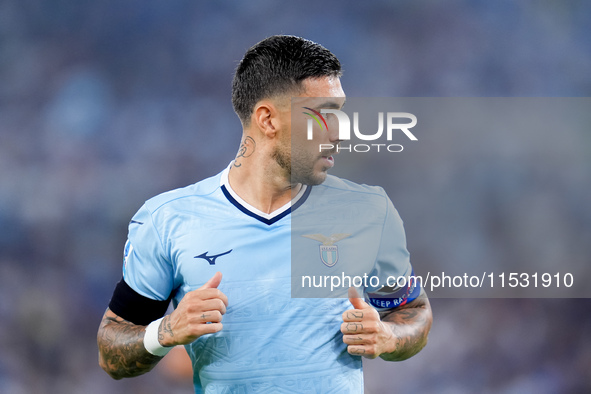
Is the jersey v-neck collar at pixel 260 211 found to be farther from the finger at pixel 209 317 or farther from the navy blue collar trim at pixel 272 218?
the finger at pixel 209 317

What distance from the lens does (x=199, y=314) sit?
78.0 inches

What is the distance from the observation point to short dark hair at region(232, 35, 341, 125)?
90.7 inches

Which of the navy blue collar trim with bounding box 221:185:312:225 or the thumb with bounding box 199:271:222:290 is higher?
the navy blue collar trim with bounding box 221:185:312:225

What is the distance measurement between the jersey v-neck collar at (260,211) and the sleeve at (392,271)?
12.3 inches

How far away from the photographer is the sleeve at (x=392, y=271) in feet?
7.67

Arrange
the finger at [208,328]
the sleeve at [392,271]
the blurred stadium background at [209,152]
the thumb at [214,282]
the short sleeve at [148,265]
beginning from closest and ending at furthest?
the finger at [208,328] → the thumb at [214,282] → the short sleeve at [148,265] → the sleeve at [392,271] → the blurred stadium background at [209,152]

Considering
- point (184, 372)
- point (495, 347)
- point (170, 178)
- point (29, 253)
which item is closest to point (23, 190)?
point (29, 253)

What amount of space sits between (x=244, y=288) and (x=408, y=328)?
1.92 feet

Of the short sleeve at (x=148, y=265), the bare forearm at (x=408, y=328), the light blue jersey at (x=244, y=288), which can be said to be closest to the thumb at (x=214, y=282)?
the light blue jersey at (x=244, y=288)

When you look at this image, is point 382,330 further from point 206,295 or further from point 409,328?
→ point 206,295

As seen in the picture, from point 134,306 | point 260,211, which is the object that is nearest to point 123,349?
point 134,306

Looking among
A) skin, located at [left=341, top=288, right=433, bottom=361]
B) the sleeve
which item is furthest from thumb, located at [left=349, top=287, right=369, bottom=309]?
the sleeve

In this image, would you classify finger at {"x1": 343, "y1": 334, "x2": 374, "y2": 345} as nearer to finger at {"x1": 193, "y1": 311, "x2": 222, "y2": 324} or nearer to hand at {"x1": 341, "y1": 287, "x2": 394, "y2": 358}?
hand at {"x1": 341, "y1": 287, "x2": 394, "y2": 358}

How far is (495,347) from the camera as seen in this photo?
4.49 m
